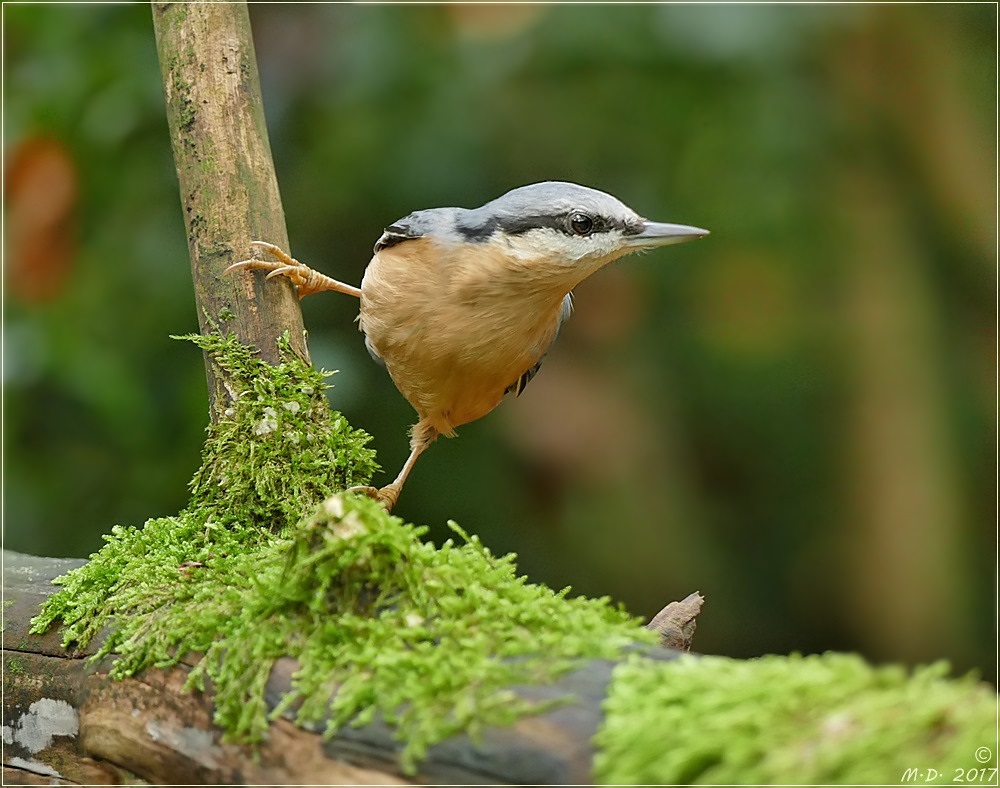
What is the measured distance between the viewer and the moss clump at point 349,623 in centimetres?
152

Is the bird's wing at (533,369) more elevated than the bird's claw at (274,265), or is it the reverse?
the bird's claw at (274,265)

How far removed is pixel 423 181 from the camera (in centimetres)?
394

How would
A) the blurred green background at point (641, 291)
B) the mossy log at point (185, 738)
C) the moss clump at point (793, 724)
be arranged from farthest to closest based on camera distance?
the blurred green background at point (641, 291), the mossy log at point (185, 738), the moss clump at point (793, 724)

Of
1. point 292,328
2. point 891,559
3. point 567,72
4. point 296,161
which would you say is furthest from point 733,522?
point 292,328

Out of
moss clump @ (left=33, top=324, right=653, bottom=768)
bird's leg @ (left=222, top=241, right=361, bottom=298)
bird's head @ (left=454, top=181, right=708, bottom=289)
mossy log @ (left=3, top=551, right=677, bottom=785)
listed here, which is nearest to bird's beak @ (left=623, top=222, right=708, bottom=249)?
bird's head @ (left=454, top=181, right=708, bottom=289)

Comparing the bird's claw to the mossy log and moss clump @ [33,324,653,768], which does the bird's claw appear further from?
the mossy log

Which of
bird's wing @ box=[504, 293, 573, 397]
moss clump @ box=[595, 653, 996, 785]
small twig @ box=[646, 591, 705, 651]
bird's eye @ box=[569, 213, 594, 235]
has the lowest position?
small twig @ box=[646, 591, 705, 651]

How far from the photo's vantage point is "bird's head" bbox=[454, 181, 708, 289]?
2617 mm

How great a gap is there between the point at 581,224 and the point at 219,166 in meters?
0.97

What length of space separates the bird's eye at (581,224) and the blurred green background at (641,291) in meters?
1.27

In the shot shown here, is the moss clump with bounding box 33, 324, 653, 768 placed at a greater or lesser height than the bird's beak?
lesser

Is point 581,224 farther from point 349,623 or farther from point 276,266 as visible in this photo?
point 349,623

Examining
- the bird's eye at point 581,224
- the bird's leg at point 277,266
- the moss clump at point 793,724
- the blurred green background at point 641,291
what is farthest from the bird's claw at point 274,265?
the moss clump at point 793,724

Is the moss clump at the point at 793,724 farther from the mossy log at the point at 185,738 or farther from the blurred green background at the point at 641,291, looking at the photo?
the blurred green background at the point at 641,291
